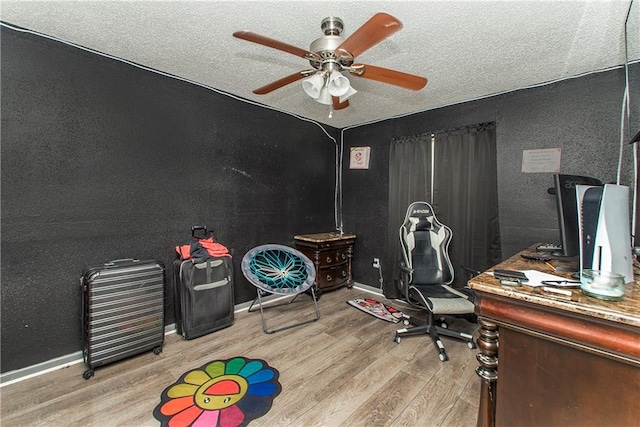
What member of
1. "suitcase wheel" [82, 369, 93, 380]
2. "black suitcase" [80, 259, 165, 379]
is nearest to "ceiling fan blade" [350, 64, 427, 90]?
"black suitcase" [80, 259, 165, 379]

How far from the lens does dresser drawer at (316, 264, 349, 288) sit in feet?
10.9

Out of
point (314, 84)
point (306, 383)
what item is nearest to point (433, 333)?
point (306, 383)

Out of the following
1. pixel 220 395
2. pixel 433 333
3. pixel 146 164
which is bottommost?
pixel 220 395

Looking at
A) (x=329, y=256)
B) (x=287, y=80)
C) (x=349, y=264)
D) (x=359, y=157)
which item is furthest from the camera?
(x=359, y=157)

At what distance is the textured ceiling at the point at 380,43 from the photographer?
59.3 inches

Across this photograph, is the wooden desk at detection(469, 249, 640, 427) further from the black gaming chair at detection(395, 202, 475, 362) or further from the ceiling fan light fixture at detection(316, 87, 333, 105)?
the ceiling fan light fixture at detection(316, 87, 333, 105)

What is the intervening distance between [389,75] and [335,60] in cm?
37

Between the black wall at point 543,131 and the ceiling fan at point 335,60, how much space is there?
155 cm

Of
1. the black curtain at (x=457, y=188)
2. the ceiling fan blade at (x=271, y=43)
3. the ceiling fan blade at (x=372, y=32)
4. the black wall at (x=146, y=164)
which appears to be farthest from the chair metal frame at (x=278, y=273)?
the ceiling fan blade at (x=372, y=32)

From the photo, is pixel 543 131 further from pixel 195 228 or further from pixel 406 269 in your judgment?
pixel 195 228

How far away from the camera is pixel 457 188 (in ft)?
9.45

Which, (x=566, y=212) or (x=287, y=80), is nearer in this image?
(x=566, y=212)

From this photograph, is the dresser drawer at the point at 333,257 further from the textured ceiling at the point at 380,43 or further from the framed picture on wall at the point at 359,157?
the textured ceiling at the point at 380,43

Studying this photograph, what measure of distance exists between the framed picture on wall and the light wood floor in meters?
2.22
